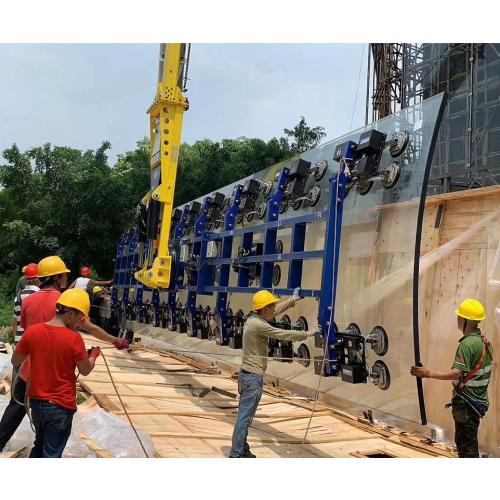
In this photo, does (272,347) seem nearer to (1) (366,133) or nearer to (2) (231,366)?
(1) (366,133)

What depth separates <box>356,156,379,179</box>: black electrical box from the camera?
→ 541 centimetres

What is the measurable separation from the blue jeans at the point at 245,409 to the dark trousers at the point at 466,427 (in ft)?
5.45

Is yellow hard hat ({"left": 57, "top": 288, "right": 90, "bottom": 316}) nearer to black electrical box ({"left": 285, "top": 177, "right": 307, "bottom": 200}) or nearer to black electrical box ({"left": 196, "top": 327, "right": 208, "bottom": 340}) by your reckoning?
black electrical box ({"left": 285, "top": 177, "right": 307, "bottom": 200})

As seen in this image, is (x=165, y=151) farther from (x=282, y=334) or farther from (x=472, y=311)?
(x=472, y=311)

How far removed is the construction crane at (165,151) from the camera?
841 cm

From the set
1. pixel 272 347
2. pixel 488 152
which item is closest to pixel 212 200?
pixel 272 347

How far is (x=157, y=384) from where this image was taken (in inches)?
312

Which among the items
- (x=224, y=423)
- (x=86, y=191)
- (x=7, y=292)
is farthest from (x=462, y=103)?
(x=7, y=292)

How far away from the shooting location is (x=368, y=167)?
17.8ft

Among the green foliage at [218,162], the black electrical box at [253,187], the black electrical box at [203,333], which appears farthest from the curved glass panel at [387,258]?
the green foliage at [218,162]

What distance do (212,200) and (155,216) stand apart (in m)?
1.23

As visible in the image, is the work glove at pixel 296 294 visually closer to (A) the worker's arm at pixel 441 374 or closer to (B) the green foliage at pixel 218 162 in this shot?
(A) the worker's arm at pixel 441 374

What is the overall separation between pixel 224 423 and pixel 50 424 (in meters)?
2.93
